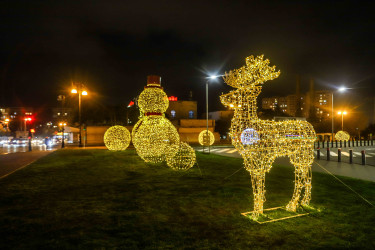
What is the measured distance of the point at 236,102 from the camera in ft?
17.3

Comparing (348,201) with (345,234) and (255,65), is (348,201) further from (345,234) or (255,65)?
(255,65)

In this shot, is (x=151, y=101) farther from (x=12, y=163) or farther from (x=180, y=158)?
(x=12, y=163)

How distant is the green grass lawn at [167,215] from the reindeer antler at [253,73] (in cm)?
287

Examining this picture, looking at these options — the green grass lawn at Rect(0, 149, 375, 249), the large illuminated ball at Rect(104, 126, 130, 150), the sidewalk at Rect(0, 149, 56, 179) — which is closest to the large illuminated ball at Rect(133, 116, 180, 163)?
the green grass lawn at Rect(0, 149, 375, 249)

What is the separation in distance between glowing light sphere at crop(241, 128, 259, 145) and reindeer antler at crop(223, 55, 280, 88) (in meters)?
1.02

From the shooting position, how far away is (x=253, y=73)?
525cm

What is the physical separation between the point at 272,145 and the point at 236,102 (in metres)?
1.16

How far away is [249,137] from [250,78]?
4.16ft

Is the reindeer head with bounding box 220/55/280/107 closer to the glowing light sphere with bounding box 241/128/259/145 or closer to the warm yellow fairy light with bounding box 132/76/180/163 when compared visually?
the glowing light sphere with bounding box 241/128/259/145

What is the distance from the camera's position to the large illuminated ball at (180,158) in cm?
1061

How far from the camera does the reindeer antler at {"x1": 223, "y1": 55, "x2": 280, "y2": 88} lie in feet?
17.2

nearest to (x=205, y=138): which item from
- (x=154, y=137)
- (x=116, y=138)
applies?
(x=116, y=138)

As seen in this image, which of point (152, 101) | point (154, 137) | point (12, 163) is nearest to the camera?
point (154, 137)

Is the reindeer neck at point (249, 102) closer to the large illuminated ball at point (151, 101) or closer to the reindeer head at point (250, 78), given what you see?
the reindeer head at point (250, 78)
